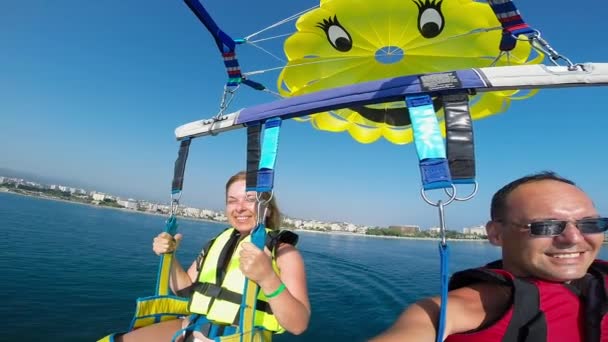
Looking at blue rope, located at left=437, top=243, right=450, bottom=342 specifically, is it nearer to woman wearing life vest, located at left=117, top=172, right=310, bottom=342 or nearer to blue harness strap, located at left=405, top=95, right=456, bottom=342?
blue harness strap, located at left=405, top=95, right=456, bottom=342

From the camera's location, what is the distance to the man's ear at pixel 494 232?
1.49m

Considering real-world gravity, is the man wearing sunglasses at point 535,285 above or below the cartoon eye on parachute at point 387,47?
below

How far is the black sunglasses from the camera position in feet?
4.36

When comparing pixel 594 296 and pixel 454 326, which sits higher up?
pixel 594 296

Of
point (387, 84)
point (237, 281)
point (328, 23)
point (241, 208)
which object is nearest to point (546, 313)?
point (387, 84)

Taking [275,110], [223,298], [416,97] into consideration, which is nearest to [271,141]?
[275,110]

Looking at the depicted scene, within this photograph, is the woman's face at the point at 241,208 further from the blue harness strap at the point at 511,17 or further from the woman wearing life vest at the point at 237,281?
the blue harness strap at the point at 511,17

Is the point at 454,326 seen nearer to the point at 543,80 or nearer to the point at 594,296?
the point at 594,296

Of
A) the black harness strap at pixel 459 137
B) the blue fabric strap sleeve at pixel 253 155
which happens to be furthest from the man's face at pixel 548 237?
the blue fabric strap sleeve at pixel 253 155

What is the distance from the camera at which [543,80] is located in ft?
4.68

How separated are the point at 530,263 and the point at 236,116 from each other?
2091mm

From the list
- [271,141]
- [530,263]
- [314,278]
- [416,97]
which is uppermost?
[416,97]

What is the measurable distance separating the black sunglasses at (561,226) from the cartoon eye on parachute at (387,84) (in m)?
0.37

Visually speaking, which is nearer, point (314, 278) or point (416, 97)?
point (416, 97)
